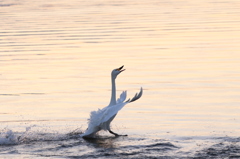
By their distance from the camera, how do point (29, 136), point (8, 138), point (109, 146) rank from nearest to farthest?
1. point (109, 146)
2. point (8, 138)
3. point (29, 136)

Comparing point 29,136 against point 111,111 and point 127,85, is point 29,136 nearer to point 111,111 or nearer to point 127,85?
point 111,111

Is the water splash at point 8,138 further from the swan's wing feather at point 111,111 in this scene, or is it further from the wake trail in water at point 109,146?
the swan's wing feather at point 111,111

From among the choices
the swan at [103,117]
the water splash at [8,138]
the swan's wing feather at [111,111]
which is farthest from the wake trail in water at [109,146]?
the swan's wing feather at [111,111]

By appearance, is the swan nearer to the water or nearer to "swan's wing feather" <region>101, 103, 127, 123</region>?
"swan's wing feather" <region>101, 103, 127, 123</region>

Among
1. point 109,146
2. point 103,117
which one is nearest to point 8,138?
point 103,117

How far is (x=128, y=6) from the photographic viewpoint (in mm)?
43938

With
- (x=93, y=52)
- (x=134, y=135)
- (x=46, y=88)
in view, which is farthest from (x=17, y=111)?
(x=93, y=52)

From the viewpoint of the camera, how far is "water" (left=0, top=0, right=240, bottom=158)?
494 inches

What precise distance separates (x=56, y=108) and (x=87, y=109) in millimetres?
771

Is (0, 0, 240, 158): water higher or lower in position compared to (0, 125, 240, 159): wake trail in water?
higher

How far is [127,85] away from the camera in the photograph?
18.0 m

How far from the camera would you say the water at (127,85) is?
12547 mm

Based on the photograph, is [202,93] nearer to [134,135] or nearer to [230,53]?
[134,135]

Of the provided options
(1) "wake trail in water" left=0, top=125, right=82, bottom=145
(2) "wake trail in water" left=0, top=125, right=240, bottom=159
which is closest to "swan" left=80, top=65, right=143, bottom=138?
(2) "wake trail in water" left=0, top=125, right=240, bottom=159
